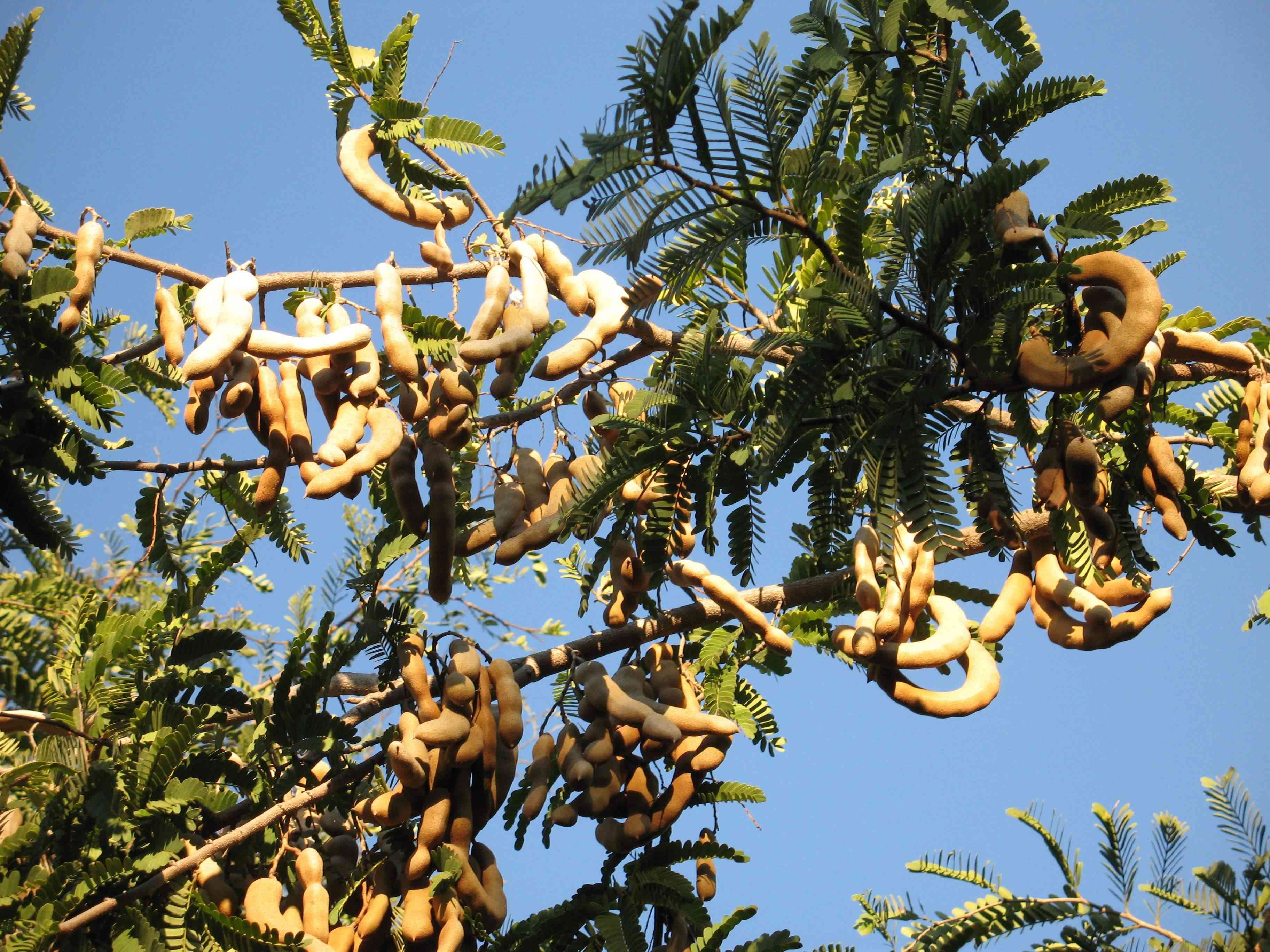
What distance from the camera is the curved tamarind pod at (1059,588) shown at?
2283 mm

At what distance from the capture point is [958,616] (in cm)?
219

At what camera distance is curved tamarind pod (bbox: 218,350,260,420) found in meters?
2.42

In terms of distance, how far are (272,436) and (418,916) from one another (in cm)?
101

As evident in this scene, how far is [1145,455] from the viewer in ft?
8.39

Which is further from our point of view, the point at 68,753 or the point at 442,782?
the point at 68,753

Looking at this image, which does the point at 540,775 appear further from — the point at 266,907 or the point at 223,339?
the point at 223,339

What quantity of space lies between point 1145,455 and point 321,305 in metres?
1.79

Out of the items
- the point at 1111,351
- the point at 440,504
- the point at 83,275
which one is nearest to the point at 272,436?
the point at 440,504

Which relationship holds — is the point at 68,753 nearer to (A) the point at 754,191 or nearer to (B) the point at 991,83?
(A) the point at 754,191

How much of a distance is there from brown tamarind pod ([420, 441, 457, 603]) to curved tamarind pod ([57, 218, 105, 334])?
32.4 inches

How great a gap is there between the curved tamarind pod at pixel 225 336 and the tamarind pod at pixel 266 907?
3.47 ft

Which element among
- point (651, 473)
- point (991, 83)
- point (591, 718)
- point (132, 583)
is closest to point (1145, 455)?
point (991, 83)

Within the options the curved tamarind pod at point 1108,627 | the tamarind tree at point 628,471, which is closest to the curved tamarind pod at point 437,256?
the tamarind tree at point 628,471

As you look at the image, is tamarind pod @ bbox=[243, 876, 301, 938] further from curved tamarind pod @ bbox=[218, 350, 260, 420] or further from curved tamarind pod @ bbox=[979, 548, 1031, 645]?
curved tamarind pod @ bbox=[979, 548, 1031, 645]
